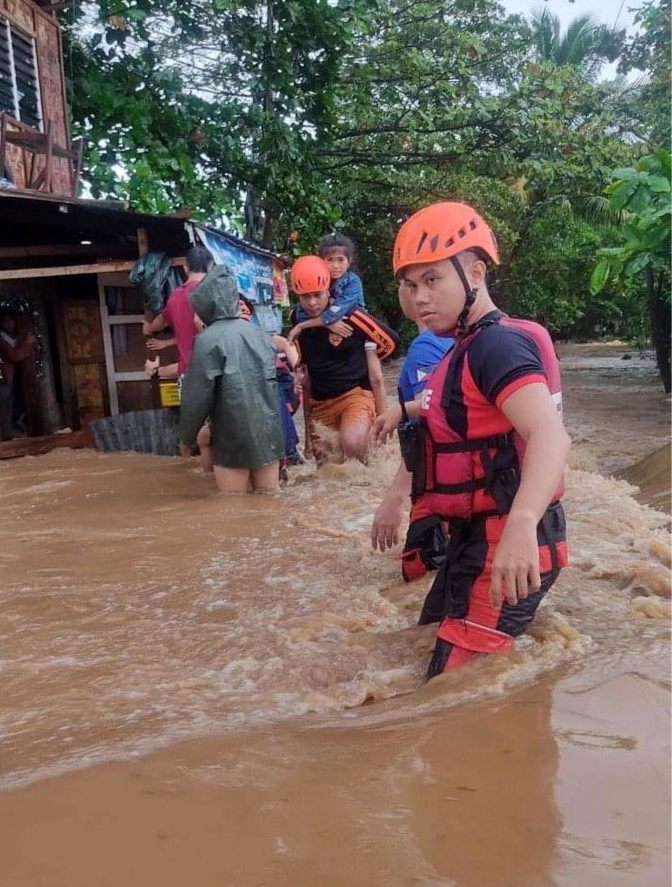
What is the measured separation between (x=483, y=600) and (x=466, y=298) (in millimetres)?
929

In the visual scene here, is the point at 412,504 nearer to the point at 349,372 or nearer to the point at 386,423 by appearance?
the point at 386,423

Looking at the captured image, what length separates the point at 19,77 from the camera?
9.84m

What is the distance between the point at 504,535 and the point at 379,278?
67.5 feet

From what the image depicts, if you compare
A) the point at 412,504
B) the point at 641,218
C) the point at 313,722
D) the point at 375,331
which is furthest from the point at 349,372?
the point at 313,722

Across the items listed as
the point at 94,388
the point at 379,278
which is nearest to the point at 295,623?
the point at 94,388

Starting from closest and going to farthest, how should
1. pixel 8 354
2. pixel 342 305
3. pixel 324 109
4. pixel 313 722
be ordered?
pixel 313 722
pixel 342 305
pixel 8 354
pixel 324 109

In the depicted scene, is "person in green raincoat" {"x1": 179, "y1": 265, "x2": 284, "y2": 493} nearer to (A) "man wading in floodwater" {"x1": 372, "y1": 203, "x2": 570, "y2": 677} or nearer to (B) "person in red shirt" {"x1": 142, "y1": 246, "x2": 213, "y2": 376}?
(B) "person in red shirt" {"x1": 142, "y1": 246, "x2": 213, "y2": 376}

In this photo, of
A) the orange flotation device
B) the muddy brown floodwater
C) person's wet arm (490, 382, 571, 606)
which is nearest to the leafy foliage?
the orange flotation device

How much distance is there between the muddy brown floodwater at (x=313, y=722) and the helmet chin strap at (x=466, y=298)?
40.9 inches

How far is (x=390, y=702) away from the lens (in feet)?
8.30

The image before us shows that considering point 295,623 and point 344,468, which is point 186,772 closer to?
point 295,623

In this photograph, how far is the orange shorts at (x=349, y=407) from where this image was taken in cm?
677

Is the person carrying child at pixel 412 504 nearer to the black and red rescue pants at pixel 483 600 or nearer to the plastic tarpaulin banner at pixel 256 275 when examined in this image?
the black and red rescue pants at pixel 483 600

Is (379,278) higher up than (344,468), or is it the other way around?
(379,278)
